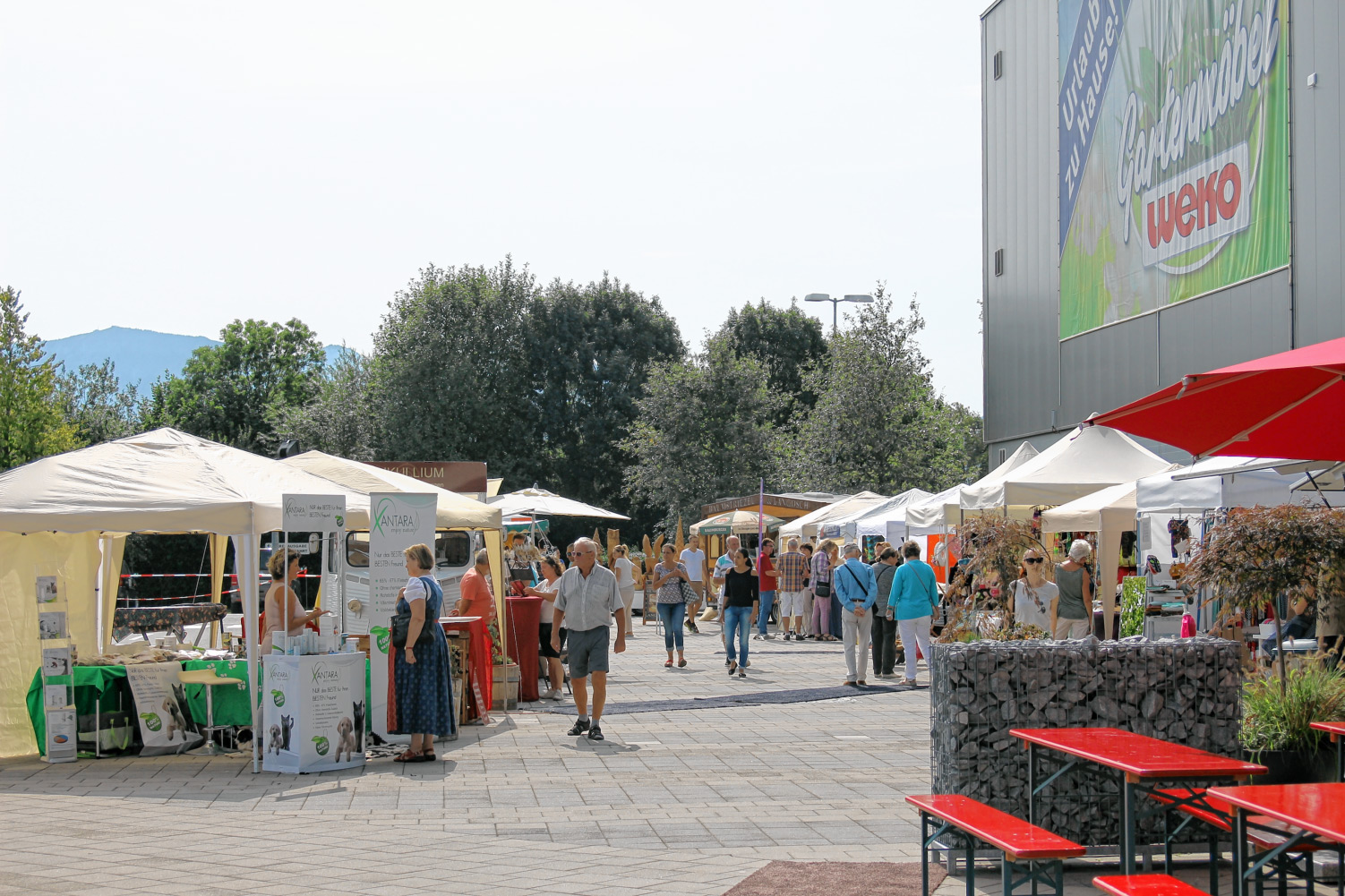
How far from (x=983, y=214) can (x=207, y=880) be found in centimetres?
2570

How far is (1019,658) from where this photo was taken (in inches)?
269

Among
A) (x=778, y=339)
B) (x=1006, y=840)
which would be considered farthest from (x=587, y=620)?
(x=778, y=339)

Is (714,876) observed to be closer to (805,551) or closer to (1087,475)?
(1087,475)

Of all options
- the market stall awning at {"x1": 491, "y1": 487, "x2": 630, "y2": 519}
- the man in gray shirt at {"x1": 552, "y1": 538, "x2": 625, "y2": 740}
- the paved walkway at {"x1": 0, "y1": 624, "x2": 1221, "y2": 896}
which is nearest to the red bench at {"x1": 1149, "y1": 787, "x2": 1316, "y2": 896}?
the paved walkway at {"x1": 0, "y1": 624, "x2": 1221, "y2": 896}

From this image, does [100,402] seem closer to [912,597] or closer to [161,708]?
[912,597]

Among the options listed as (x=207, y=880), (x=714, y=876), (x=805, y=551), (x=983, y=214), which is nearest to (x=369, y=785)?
(x=207, y=880)

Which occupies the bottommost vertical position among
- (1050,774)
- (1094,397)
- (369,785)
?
(369,785)

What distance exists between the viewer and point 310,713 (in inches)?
403

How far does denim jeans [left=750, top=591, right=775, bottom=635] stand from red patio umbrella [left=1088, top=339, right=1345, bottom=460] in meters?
19.1

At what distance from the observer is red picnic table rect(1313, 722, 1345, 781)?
6.44 metres

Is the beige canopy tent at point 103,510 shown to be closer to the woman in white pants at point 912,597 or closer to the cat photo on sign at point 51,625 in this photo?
the cat photo on sign at point 51,625

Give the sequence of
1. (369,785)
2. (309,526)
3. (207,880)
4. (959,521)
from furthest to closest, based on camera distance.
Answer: (959,521), (309,526), (369,785), (207,880)

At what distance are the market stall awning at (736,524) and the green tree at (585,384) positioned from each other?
16.2 metres

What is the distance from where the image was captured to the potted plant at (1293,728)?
7008 mm
